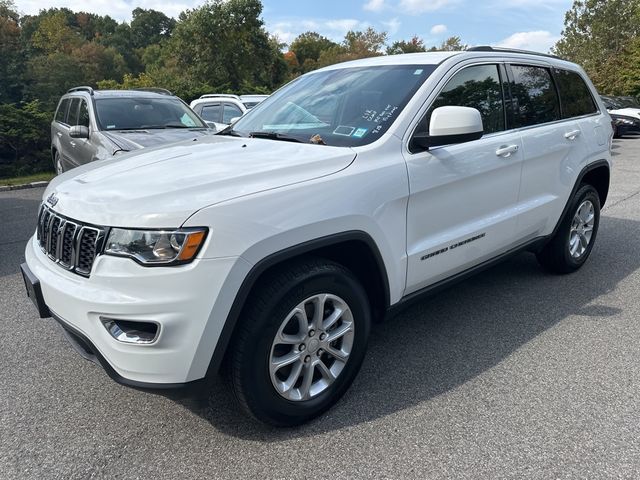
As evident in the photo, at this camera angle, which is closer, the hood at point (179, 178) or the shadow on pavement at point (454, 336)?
the hood at point (179, 178)

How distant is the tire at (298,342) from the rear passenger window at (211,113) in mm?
9359

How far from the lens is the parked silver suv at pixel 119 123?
21.5ft

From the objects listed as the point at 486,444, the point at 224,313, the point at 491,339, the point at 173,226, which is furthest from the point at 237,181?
the point at 491,339

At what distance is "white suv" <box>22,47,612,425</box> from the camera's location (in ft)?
6.89

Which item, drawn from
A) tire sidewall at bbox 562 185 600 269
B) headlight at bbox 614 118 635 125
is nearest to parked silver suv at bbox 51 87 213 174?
tire sidewall at bbox 562 185 600 269

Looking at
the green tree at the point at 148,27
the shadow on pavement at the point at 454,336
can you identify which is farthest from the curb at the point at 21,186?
the green tree at the point at 148,27

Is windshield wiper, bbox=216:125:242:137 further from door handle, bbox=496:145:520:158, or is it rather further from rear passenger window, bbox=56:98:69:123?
rear passenger window, bbox=56:98:69:123

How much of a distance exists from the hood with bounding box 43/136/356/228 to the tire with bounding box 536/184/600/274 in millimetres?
2551

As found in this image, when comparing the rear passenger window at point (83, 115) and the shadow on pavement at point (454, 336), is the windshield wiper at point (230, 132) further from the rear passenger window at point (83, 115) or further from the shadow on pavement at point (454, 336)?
the rear passenger window at point (83, 115)

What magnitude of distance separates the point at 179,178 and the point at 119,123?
5.33m

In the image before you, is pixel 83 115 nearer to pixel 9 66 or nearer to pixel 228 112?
pixel 228 112

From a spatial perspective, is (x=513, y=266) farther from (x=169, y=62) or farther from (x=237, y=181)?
(x=169, y=62)

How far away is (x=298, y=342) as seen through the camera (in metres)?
2.47

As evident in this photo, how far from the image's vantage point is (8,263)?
5.26m
